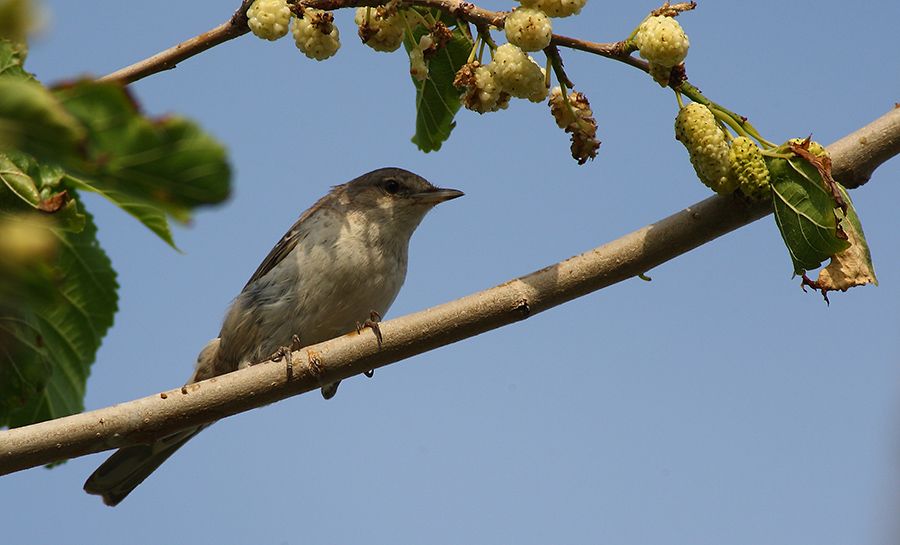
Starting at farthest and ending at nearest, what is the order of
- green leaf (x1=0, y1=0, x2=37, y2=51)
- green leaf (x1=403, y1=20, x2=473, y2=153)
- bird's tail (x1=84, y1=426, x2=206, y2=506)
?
bird's tail (x1=84, y1=426, x2=206, y2=506), green leaf (x1=403, y1=20, x2=473, y2=153), green leaf (x1=0, y1=0, x2=37, y2=51)

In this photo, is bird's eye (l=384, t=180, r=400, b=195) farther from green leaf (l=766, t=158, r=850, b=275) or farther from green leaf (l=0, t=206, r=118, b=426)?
green leaf (l=766, t=158, r=850, b=275)

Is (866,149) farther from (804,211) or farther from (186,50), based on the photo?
(186,50)

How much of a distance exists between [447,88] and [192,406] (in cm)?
155

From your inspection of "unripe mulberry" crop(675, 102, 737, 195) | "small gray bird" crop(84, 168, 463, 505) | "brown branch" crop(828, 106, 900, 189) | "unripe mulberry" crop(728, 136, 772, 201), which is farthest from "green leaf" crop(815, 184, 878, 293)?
"small gray bird" crop(84, 168, 463, 505)

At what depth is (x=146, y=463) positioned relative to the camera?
→ 5.74 metres

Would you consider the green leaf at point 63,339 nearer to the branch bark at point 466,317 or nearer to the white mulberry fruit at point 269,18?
the branch bark at point 466,317

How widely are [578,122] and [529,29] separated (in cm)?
44

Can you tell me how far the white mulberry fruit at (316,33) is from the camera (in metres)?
2.86

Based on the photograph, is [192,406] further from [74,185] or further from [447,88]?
[447,88]

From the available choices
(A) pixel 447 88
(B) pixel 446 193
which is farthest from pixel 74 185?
(B) pixel 446 193

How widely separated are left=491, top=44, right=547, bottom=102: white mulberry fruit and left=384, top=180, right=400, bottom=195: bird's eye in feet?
14.4

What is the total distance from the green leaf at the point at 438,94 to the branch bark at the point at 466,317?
0.90 m

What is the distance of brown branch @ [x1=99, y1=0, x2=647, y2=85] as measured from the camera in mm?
2682

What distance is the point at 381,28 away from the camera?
3.04 metres
